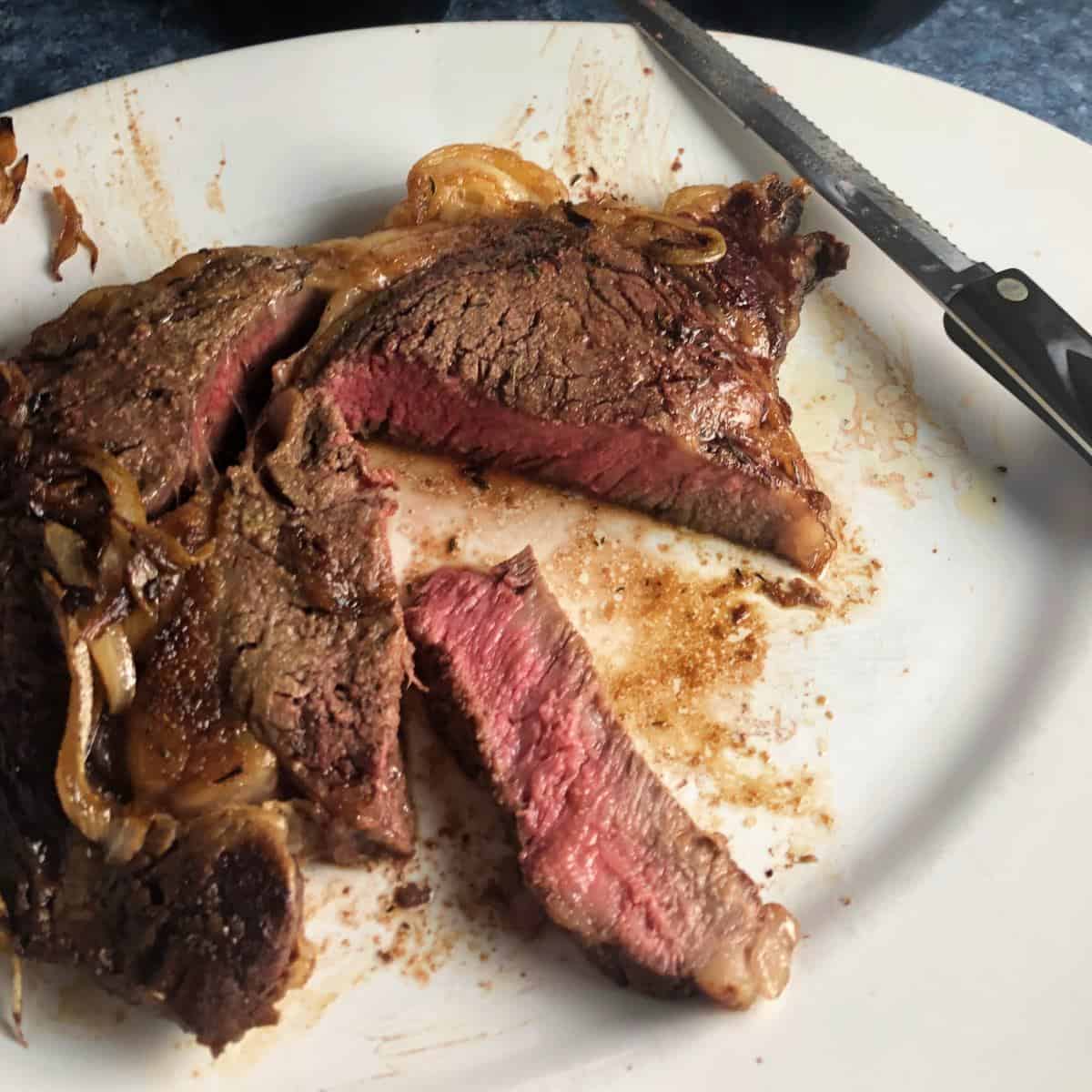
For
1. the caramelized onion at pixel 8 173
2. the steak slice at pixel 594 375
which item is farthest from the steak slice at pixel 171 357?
the caramelized onion at pixel 8 173

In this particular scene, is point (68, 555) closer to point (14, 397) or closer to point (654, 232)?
point (14, 397)

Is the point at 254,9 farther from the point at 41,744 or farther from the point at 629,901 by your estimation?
the point at 629,901

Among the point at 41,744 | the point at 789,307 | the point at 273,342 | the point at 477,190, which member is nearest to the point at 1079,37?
the point at 789,307

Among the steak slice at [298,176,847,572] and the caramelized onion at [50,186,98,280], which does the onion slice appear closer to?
the steak slice at [298,176,847,572]

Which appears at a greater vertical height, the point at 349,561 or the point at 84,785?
the point at 349,561

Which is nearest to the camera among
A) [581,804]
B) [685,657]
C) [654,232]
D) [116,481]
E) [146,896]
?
[146,896]

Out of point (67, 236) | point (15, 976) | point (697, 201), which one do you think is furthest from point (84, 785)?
point (697, 201)

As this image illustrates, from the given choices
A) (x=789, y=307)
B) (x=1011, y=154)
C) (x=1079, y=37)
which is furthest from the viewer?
(x=1079, y=37)

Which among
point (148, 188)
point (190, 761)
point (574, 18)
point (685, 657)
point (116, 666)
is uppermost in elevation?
point (574, 18)
